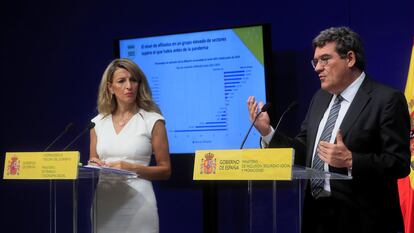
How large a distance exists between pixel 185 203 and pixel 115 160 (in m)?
1.68

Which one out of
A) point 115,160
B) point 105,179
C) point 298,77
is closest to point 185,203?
point 298,77

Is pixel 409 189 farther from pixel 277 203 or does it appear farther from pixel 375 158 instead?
pixel 277 203

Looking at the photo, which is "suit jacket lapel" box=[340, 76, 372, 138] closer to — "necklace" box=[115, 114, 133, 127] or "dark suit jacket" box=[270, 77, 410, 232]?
"dark suit jacket" box=[270, 77, 410, 232]

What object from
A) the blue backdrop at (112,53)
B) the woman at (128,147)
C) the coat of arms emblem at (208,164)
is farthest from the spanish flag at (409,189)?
the coat of arms emblem at (208,164)

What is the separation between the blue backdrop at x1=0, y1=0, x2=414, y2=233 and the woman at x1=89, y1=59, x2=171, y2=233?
3.66 ft

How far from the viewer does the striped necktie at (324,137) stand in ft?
7.65

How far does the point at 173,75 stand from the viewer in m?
4.37

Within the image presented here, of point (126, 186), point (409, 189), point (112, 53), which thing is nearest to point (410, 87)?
point (409, 189)

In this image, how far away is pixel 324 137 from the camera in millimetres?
2451

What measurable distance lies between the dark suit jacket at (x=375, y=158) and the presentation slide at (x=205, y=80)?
1.70m

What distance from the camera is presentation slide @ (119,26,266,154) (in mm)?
4102

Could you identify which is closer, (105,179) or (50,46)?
(105,179)

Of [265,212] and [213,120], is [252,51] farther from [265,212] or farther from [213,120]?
[265,212]

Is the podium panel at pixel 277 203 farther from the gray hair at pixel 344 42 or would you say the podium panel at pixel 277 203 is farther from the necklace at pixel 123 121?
the necklace at pixel 123 121
